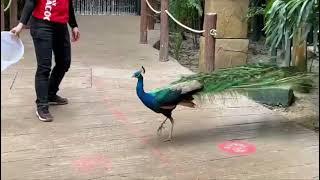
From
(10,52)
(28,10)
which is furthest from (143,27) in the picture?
(10,52)

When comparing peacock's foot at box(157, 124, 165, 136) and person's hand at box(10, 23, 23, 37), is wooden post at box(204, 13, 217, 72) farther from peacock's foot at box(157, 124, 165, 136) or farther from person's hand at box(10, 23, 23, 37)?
person's hand at box(10, 23, 23, 37)

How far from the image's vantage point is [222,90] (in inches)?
140

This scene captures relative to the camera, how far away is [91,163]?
10.1 ft

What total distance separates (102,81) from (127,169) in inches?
97.3

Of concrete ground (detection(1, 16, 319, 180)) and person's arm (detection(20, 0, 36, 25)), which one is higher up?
person's arm (detection(20, 0, 36, 25))

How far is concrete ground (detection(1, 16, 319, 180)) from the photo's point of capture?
118 inches

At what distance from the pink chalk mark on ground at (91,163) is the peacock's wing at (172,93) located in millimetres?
530

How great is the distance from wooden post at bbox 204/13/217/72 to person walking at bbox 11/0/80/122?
1714 millimetres

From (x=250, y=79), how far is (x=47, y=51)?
1471 millimetres

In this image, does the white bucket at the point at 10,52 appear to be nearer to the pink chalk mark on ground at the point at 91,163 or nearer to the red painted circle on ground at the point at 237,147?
the pink chalk mark on ground at the point at 91,163

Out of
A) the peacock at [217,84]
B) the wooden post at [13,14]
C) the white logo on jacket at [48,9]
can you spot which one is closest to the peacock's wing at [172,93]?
the peacock at [217,84]

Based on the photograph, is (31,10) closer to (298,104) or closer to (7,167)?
(7,167)

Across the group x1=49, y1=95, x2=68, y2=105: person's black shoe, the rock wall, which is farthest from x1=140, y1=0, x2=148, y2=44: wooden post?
x1=49, y1=95, x2=68, y2=105: person's black shoe

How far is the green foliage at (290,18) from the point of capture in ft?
11.5
